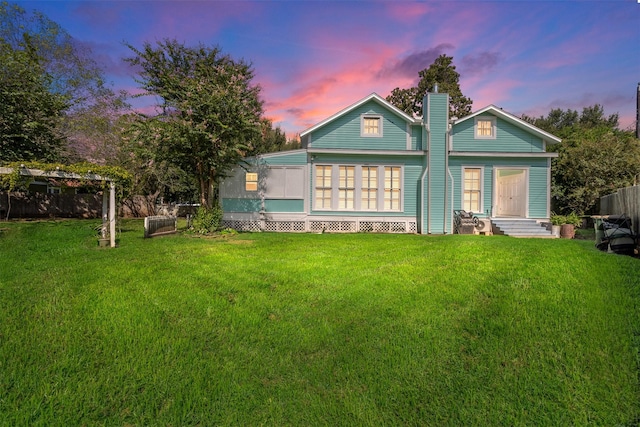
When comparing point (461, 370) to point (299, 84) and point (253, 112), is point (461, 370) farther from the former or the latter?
point (299, 84)

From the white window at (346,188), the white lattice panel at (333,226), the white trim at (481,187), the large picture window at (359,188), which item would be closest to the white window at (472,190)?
the white trim at (481,187)

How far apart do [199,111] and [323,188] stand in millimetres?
5488

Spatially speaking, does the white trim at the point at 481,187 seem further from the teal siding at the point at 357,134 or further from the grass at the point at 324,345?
the grass at the point at 324,345

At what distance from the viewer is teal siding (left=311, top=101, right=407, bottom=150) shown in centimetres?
1323

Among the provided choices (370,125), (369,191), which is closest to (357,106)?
(370,125)

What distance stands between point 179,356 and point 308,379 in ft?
4.22

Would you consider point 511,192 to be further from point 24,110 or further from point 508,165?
point 24,110

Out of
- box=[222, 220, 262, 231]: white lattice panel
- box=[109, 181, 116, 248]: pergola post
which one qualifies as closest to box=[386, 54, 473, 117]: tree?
box=[222, 220, 262, 231]: white lattice panel

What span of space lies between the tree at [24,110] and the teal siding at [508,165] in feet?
62.0

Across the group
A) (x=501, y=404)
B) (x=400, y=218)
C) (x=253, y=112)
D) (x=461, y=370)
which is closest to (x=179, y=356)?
(x=461, y=370)

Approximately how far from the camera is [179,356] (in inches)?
119

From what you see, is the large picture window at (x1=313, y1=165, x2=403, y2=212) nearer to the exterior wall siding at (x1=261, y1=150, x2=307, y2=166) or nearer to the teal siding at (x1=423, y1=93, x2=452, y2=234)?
the exterior wall siding at (x1=261, y1=150, x2=307, y2=166)

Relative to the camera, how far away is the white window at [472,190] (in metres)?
13.2

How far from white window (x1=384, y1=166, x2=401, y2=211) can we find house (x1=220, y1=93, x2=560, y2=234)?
0.04m
